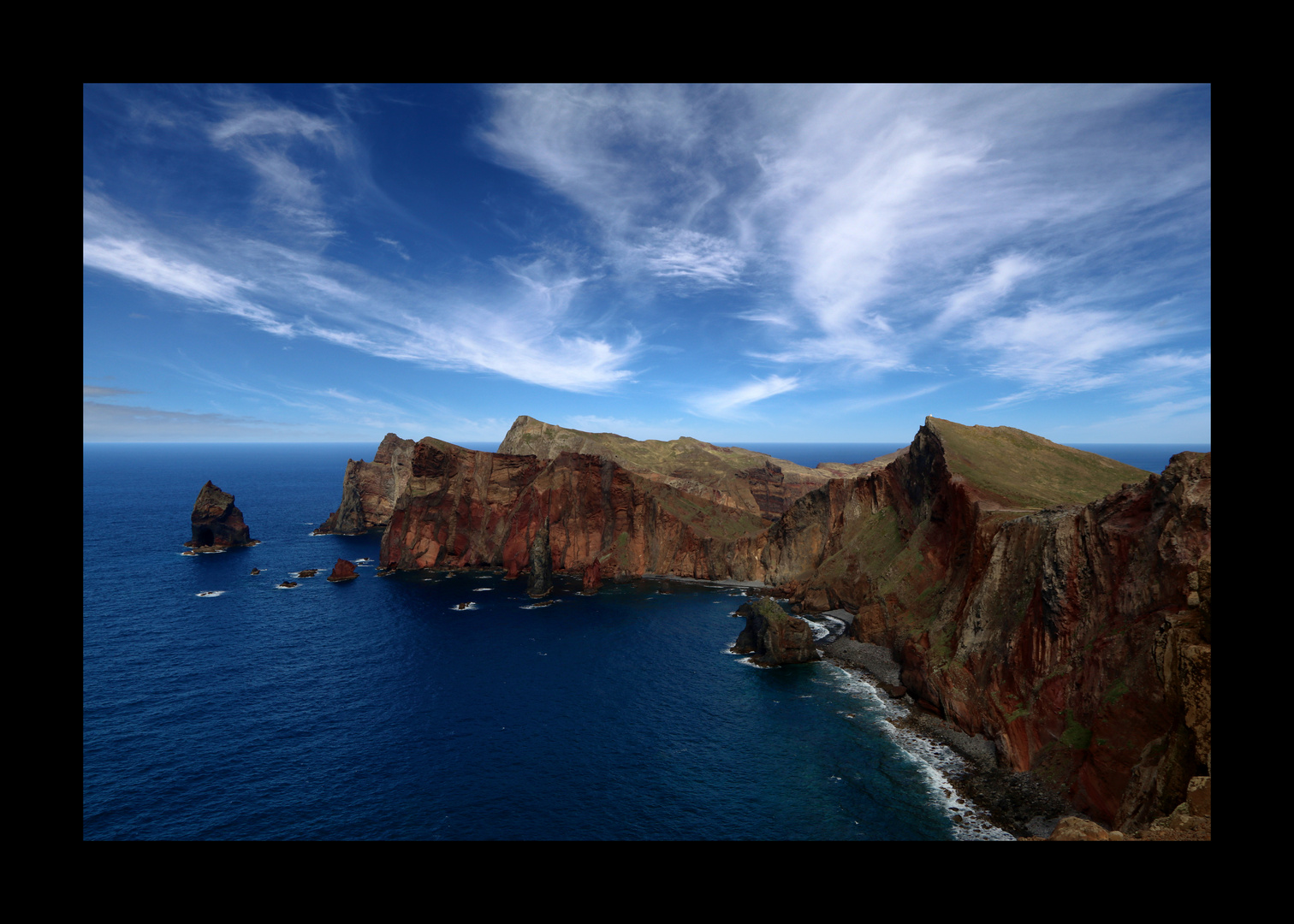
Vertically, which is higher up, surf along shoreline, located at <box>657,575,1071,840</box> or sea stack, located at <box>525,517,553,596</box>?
sea stack, located at <box>525,517,553,596</box>

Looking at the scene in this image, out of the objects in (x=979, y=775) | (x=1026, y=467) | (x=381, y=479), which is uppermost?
(x=1026, y=467)

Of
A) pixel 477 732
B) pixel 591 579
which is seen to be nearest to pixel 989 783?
pixel 477 732

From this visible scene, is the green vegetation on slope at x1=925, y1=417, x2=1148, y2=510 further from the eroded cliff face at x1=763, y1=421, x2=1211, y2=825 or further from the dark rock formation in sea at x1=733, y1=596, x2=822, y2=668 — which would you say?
the dark rock formation in sea at x1=733, y1=596, x2=822, y2=668

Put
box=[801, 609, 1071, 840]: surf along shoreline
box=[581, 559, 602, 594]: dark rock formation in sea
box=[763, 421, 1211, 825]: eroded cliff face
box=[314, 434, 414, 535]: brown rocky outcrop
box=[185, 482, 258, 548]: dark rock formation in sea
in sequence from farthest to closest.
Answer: box=[314, 434, 414, 535]: brown rocky outcrop < box=[185, 482, 258, 548]: dark rock formation in sea < box=[581, 559, 602, 594]: dark rock formation in sea < box=[801, 609, 1071, 840]: surf along shoreline < box=[763, 421, 1211, 825]: eroded cliff face

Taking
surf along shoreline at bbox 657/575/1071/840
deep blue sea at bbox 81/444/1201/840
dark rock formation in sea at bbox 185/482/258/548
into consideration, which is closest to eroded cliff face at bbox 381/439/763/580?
deep blue sea at bbox 81/444/1201/840

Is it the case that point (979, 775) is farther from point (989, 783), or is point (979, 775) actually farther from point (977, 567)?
point (977, 567)

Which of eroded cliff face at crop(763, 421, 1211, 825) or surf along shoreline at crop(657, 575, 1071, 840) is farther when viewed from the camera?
surf along shoreline at crop(657, 575, 1071, 840)
